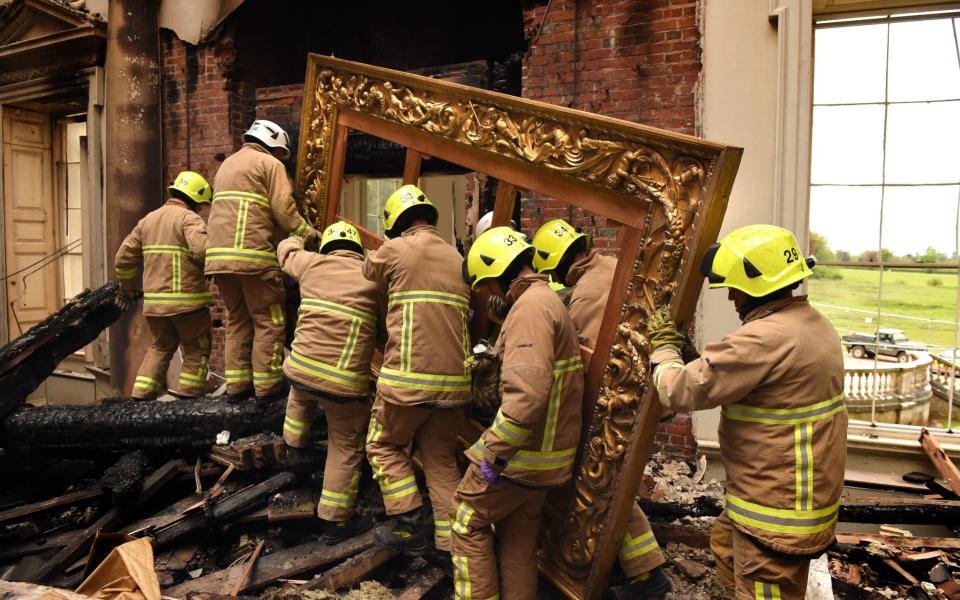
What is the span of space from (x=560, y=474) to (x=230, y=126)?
5.47 meters

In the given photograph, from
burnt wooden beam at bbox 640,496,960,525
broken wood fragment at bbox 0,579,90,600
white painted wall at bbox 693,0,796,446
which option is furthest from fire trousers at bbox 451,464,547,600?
white painted wall at bbox 693,0,796,446

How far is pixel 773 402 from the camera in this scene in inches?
96.7

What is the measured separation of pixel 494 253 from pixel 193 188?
3202mm

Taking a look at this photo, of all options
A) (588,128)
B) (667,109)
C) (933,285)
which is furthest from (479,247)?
(933,285)

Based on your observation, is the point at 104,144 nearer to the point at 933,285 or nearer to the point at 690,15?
the point at 690,15

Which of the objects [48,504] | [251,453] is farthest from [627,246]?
[48,504]

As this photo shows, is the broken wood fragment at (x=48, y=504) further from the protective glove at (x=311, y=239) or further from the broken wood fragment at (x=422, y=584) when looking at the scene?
the broken wood fragment at (x=422, y=584)

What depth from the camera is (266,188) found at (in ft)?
15.1

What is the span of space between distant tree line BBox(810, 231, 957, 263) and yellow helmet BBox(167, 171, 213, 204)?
15.4 ft

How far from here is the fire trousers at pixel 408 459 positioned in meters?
3.59

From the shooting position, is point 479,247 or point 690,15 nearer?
point 479,247

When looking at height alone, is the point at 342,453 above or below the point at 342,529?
above

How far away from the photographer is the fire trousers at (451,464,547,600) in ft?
10.0

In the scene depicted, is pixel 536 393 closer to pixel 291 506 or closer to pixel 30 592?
pixel 291 506
